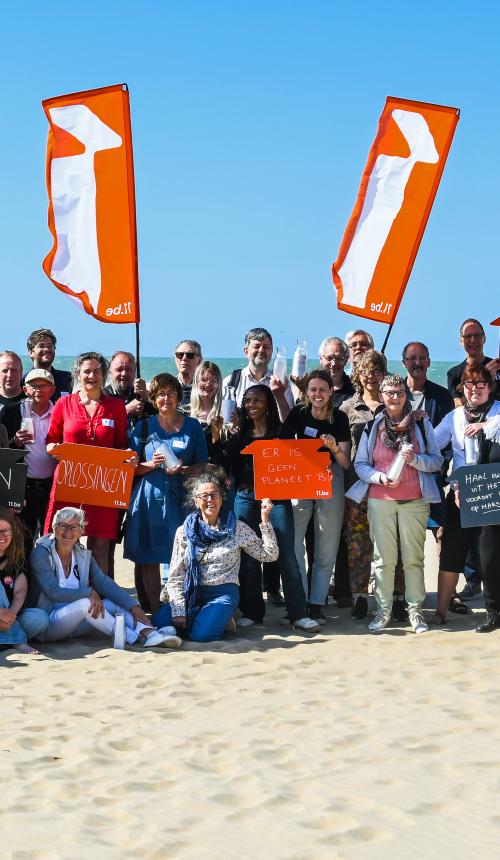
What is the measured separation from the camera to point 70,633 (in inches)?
280

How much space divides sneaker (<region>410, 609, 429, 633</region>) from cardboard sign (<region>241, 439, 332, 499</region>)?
1.07 meters

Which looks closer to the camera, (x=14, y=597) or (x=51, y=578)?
(x=14, y=597)

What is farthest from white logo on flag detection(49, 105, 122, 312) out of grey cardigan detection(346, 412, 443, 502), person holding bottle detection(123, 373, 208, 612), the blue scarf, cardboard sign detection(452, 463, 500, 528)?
cardboard sign detection(452, 463, 500, 528)

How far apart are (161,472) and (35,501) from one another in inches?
38.6

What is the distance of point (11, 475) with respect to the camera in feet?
23.1

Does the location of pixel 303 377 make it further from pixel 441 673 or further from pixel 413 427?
pixel 441 673

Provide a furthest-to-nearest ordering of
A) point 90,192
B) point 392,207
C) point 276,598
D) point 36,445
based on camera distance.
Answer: point 392,207
point 276,598
point 90,192
point 36,445

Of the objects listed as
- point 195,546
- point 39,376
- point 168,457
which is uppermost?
point 39,376

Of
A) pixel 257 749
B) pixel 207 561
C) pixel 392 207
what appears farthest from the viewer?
pixel 392 207

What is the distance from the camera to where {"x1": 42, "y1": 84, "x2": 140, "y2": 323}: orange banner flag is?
8133mm

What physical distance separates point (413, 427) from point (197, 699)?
272 cm

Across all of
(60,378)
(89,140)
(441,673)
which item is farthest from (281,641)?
(89,140)

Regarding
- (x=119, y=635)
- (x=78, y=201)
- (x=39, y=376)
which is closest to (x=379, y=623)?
(x=119, y=635)

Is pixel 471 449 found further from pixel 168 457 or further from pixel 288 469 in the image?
pixel 168 457
